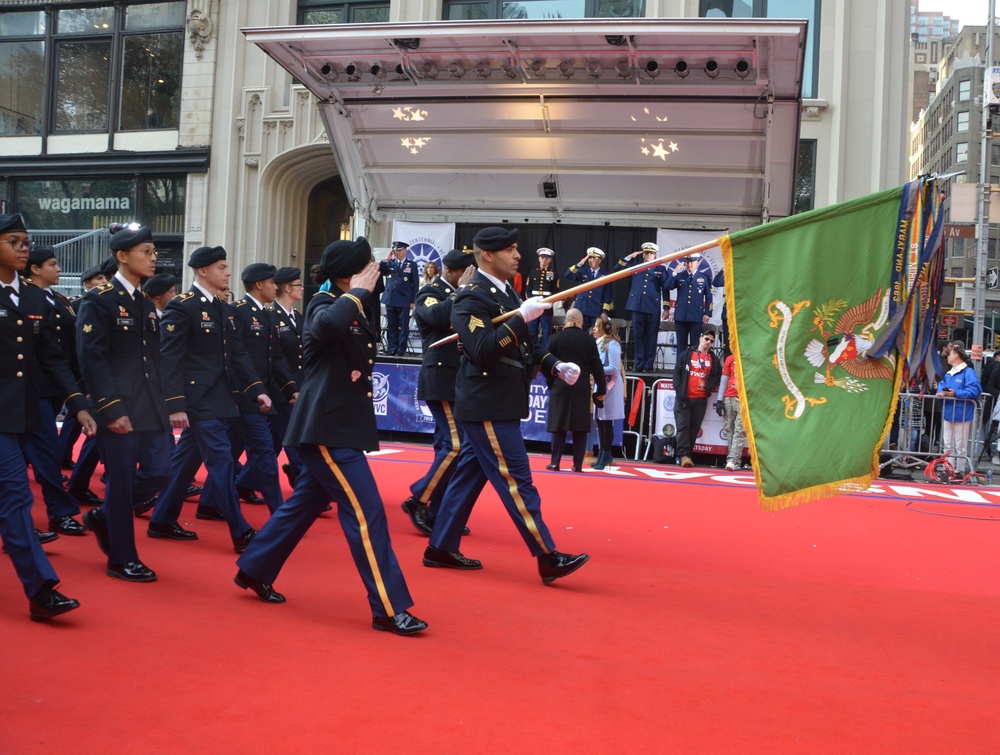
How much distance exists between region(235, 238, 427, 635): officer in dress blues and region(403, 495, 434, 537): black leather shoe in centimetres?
235

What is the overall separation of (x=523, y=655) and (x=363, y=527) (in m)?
0.98

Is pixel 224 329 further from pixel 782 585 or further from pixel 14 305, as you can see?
pixel 782 585

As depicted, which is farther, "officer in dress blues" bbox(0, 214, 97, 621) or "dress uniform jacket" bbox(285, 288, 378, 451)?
"dress uniform jacket" bbox(285, 288, 378, 451)

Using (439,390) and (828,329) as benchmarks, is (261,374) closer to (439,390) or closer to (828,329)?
(439,390)

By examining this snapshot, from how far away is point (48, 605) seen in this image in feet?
15.3

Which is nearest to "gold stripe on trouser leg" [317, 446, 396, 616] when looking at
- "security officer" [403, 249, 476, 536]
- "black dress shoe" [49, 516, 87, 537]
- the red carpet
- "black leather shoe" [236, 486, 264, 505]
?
the red carpet

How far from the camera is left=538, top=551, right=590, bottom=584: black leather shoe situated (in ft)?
19.3

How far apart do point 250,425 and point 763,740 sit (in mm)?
4587

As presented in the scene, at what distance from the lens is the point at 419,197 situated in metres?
17.3

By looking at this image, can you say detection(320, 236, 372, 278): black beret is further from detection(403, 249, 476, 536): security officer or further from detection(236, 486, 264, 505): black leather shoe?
detection(236, 486, 264, 505): black leather shoe

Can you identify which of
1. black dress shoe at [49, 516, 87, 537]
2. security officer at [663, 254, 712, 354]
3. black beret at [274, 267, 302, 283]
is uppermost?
security officer at [663, 254, 712, 354]

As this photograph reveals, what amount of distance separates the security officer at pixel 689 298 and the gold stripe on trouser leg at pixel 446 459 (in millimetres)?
8365

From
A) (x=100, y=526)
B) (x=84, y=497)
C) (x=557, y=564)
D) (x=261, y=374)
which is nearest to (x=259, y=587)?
(x=100, y=526)

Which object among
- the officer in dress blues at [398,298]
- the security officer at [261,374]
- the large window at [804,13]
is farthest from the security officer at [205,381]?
the large window at [804,13]
